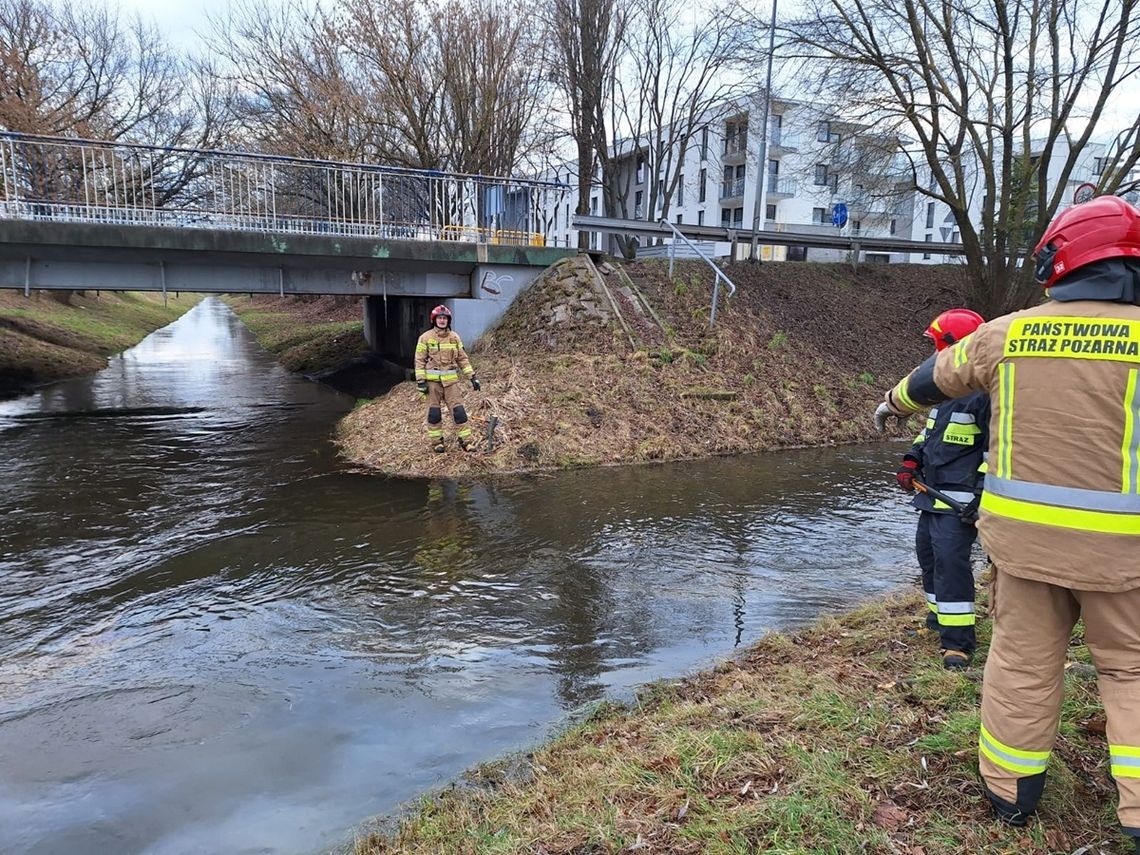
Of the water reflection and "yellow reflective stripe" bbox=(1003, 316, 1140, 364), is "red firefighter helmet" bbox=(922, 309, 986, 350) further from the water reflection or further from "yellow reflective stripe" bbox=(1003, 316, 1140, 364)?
the water reflection

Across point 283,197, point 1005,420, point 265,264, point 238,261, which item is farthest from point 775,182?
point 1005,420

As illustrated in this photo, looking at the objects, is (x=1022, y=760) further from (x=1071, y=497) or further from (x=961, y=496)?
(x=961, y=496)

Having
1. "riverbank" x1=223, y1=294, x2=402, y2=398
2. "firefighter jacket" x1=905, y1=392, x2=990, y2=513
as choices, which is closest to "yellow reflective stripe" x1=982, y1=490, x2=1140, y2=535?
"firefighter jacket" x1=905, y1=392, x2=990, y2=513

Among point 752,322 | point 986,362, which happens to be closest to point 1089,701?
point 986,362

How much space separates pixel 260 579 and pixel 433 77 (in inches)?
717

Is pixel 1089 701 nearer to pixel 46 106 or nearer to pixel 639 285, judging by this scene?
pixel 639 285

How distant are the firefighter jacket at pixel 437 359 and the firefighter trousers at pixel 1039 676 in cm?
791

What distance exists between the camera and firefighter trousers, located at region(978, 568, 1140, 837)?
2.31 metres

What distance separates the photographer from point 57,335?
22328 mm

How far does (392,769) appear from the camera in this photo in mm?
3617

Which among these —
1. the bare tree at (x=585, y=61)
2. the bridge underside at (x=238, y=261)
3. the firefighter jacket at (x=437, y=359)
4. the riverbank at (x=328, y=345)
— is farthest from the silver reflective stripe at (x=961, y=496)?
the bare tree at (x=585, y=61)

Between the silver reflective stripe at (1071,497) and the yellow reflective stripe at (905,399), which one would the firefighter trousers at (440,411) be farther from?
the silver reflective stripe at (1071,497)

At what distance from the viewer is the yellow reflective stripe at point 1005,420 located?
8.23 feet

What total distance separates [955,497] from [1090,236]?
1.98m
